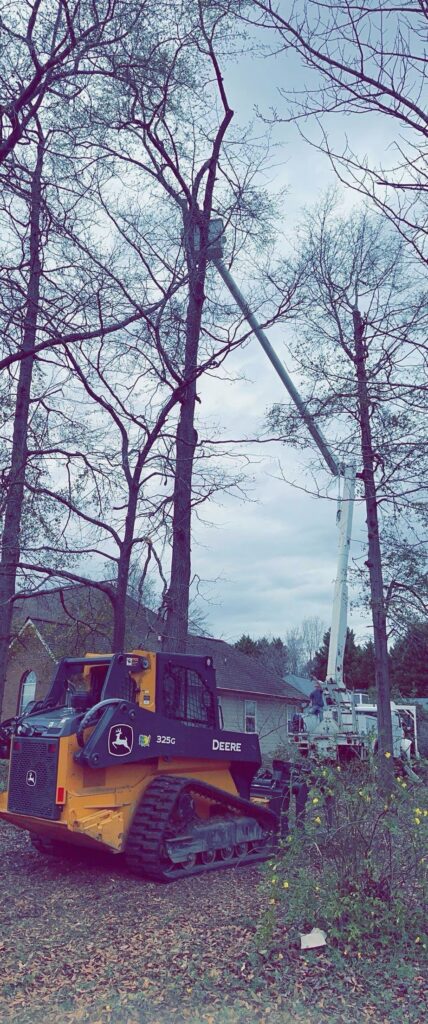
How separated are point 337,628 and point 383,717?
4.35m

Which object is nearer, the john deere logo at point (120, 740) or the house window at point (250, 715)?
the john deere logo at point (120, 740)

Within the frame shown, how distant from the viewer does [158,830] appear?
29.5ft

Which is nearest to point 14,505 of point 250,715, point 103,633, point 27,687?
point 103,633

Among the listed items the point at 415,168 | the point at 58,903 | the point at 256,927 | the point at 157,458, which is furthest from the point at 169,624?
the point at 415,168

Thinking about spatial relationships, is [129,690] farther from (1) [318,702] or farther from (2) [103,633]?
(1) [318,702]

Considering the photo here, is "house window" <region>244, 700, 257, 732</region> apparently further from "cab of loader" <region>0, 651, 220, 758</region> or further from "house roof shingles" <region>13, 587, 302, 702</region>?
"cab of loader" <region>0, 651, 220, 758</region>

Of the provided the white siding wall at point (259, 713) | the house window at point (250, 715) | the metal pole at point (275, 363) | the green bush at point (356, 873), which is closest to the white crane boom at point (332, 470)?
the metal pole at point (275, 363)

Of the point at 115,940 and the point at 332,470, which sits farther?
the point at 332,470

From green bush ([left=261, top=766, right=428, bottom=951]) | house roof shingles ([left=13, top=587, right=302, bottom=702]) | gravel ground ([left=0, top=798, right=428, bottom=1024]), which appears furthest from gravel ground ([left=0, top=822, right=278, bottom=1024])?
house roof shingles ([left=13, top=587, right=302, bottom=702])

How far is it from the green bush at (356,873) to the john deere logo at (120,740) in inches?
94.1

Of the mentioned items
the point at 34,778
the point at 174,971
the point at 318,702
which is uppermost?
the point at 318,702

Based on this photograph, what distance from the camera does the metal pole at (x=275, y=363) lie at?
28.0ft

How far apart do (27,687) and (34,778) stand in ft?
66.8

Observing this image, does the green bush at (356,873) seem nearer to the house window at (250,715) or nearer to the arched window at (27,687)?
the arched window at (27,687)
